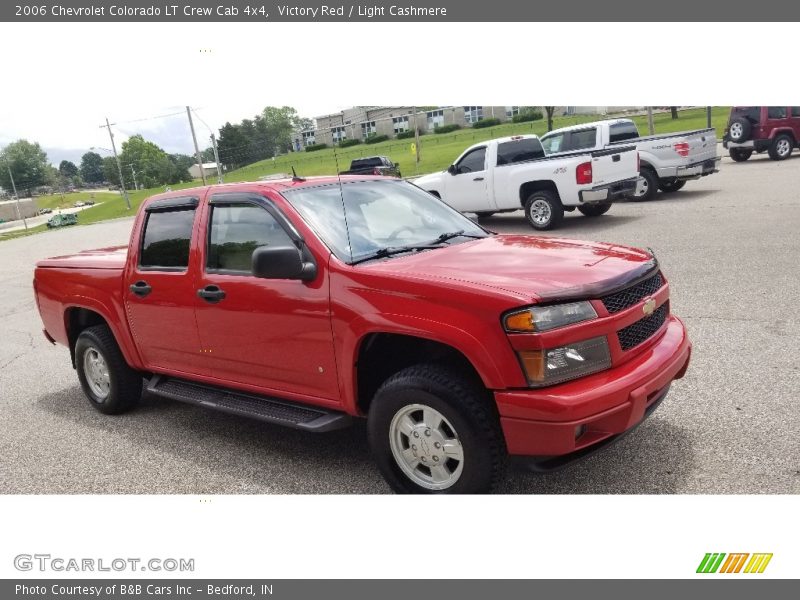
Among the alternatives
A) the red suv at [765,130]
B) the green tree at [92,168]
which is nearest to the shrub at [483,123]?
the green tree at [92,168]

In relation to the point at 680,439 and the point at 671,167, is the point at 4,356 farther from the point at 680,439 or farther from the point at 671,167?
the point at 671,167

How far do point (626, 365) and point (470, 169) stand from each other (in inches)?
384

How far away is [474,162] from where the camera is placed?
1250 centimetres

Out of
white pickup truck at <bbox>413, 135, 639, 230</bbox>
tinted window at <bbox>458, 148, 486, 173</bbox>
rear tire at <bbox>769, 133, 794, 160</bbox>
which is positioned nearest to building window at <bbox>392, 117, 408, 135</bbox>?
white pickup truck at <bbox>413, 135, 639, 230</bbox>

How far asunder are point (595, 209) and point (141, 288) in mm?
10644

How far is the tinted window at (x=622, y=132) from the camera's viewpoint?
13477 millimetres

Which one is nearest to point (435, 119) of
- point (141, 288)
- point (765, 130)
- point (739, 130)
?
point (141, 288)

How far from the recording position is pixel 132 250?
5113mm

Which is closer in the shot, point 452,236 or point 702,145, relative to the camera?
point 452,236

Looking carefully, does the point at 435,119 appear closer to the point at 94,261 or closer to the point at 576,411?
the point at 576,411

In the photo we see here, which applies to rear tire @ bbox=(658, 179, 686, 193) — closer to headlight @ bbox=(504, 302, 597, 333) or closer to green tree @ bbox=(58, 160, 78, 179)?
headlight @ bbox=(504, 302, 597, 333)

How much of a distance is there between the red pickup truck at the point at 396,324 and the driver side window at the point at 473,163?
7.63 m

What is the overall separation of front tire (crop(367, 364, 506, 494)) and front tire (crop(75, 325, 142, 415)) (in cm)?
277

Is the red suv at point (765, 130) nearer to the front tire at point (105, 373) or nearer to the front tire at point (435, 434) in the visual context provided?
the front tire at point (105, 373)
